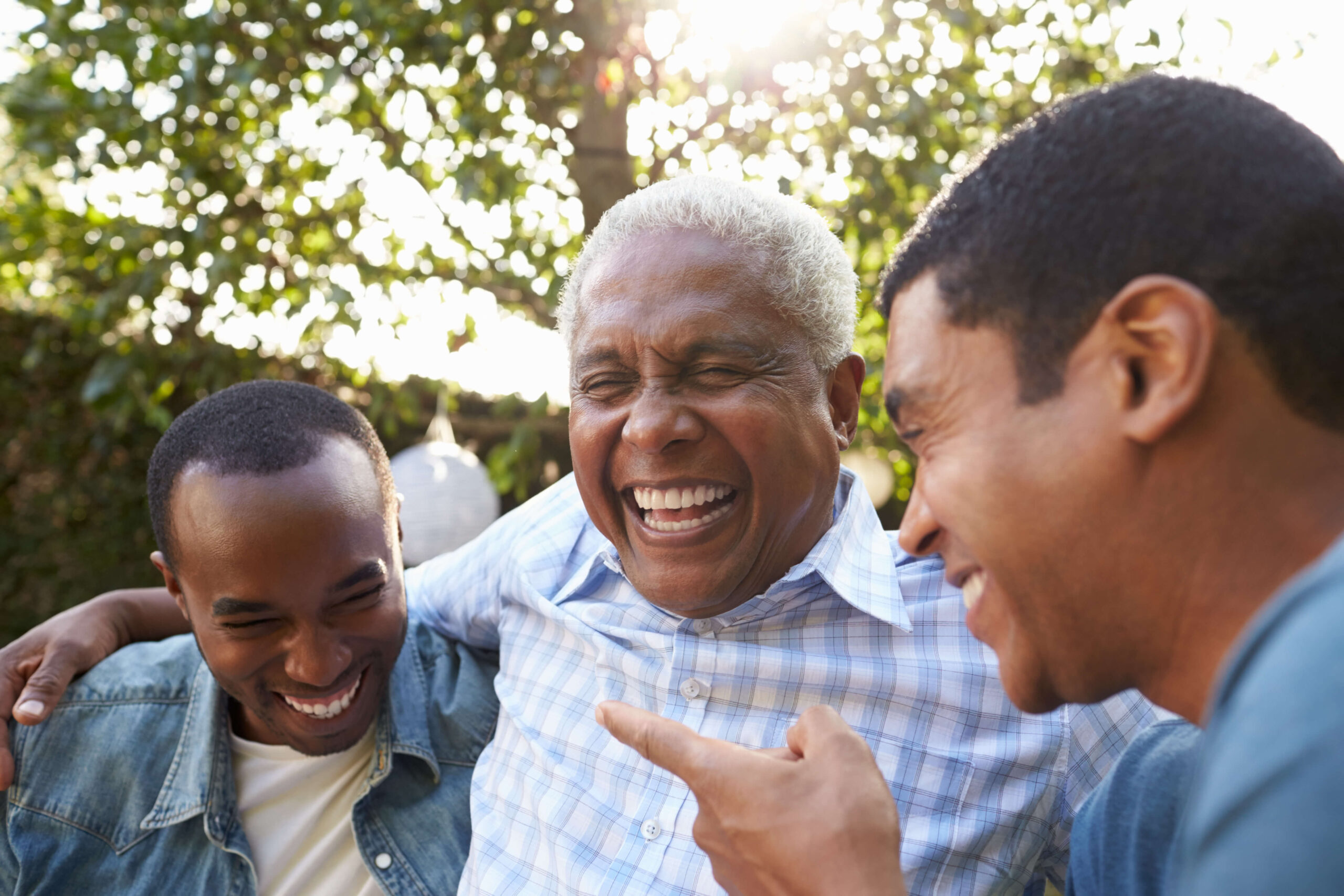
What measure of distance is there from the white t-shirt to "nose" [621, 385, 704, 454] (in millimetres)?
978

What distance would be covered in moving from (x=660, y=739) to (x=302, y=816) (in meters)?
1.24

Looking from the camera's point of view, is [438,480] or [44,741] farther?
[438,480]

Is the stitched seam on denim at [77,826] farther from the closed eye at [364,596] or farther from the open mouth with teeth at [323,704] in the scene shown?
the closed eye at [364,596]

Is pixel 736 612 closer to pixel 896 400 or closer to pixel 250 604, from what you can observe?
pixel 896 400

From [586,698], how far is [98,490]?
5.89 meters

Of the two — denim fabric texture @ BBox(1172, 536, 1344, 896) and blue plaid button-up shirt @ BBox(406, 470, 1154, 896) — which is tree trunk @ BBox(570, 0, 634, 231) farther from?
denim fabric texture @ BBox(1172, 536, 1344, 896)

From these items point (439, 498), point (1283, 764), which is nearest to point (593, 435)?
point (1283, 764)

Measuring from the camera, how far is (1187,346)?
922 mm

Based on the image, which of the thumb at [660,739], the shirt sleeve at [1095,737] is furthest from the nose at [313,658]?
the shirt sleeve at [1095,737]

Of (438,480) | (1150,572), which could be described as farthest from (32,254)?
(1150,572)

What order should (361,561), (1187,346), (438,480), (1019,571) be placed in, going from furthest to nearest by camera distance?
(438,480), (361,561), (1019,571), (1187,346)

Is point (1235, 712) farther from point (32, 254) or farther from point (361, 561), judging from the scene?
point (32, 254)

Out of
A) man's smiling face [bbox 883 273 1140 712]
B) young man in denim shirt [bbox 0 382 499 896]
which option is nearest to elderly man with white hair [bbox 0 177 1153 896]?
young man in denim shirt [bbox 0 382 499 896]

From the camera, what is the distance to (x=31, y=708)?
1.98 metres
